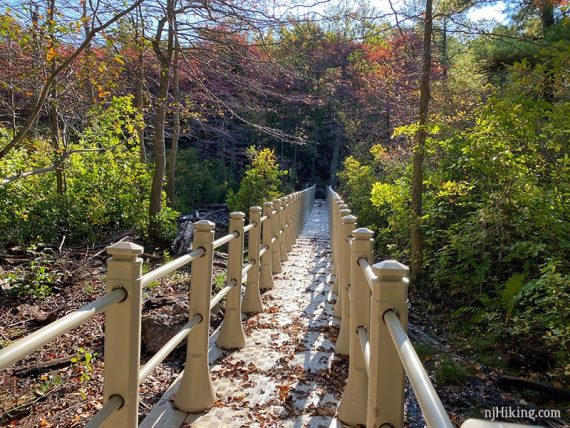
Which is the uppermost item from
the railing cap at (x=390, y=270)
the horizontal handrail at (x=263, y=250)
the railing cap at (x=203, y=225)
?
the railing cap at (x=390, y=270)

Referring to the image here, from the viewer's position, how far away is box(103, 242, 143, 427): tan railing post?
1.84 meters

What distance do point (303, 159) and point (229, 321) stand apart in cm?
3329

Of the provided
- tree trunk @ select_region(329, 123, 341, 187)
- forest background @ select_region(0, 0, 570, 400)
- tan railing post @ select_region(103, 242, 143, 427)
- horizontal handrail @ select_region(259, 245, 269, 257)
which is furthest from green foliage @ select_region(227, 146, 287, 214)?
tree trunk @ select_region(329, 123, 341, 187)

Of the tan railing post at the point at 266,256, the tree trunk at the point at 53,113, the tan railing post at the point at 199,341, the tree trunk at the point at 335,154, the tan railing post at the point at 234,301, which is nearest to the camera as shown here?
the tan railing post at the point at 199,341

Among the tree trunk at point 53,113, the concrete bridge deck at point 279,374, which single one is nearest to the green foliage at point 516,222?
the concrete bridge deck at point 279,374

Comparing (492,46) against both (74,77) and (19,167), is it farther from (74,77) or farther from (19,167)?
(19,167)

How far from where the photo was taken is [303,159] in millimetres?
37000

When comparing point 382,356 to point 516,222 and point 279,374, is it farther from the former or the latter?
point 516,222

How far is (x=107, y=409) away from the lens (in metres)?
1.77

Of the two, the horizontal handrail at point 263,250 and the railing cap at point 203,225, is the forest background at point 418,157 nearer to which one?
the horizontal handrail at point 263,250

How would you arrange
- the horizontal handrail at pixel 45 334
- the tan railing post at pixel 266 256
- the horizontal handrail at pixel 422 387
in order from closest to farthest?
the horizontal handrail at pixel 422 387 → the horizontal handrail at pixel 45 334 → the tan railing post at pixel 266 256

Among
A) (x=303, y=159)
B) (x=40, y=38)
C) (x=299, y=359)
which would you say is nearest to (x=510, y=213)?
(x=299, y=359)

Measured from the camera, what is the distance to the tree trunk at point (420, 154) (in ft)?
21.5

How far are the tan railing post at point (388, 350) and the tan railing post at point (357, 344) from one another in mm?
1089
